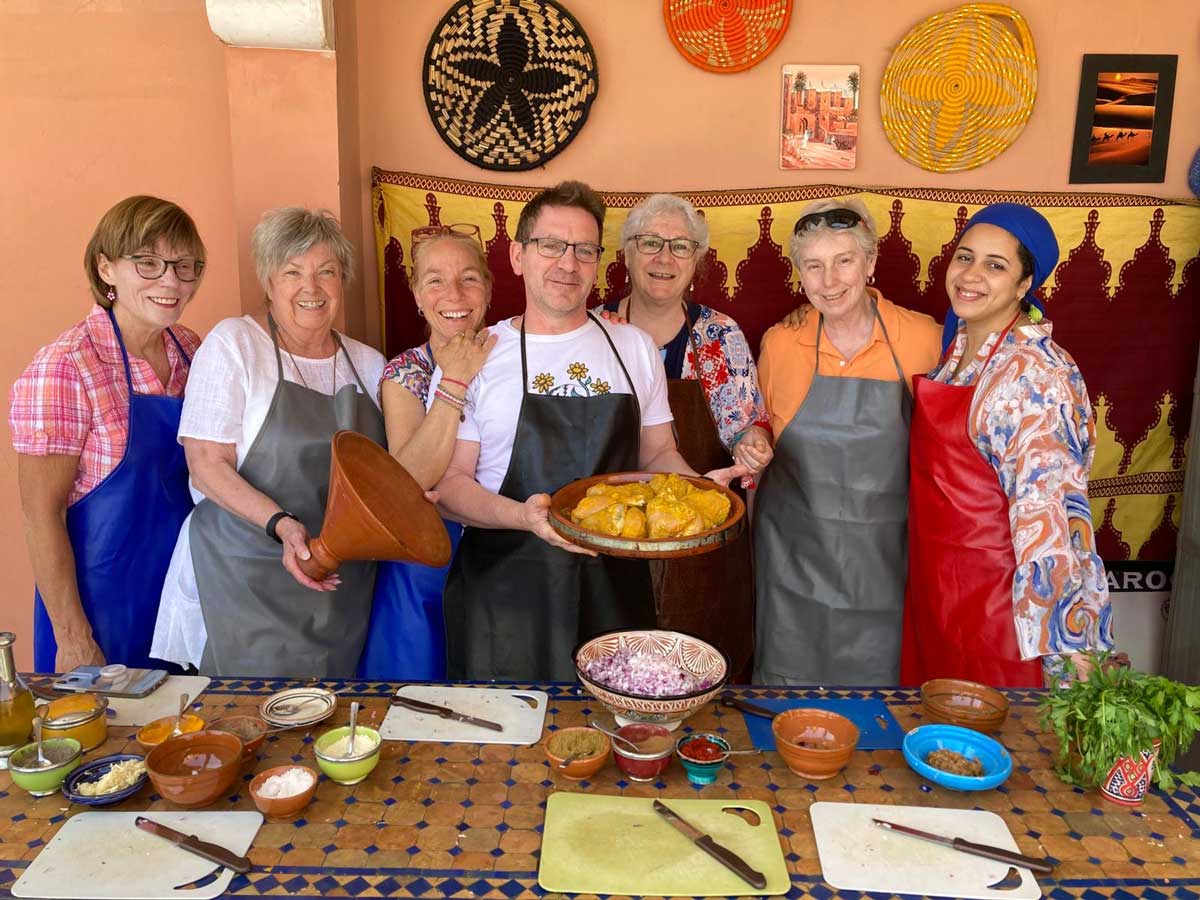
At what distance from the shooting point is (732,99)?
12.6 ft

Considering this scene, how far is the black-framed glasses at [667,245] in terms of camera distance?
3137 millimetres

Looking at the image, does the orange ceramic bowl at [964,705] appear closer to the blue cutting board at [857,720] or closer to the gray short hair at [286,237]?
the blue cutting board at [857,720]

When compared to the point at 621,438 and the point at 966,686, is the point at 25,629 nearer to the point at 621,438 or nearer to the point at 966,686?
the point at 621,438

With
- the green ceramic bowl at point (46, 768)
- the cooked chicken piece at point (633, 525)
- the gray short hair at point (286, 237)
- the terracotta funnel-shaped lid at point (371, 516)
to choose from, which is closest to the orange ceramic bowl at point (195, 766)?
the green ceramic bowl at point (46, 768)

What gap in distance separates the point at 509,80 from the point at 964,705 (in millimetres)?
3028

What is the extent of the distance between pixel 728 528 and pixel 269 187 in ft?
7.78

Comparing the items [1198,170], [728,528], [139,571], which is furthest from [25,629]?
[1198,170]

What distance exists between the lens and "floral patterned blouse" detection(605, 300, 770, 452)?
3189 mm

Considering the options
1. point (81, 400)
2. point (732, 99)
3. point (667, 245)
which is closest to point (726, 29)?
point (732, 99)

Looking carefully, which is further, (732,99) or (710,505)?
(732,99)

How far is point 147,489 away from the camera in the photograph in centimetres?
279

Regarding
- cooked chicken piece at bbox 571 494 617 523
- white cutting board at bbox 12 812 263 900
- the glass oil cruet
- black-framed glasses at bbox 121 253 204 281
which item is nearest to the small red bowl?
cooked chicken piece at bbox 571 494 617 523

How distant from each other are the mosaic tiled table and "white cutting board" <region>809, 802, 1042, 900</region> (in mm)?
26

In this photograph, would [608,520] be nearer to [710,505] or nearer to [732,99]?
[710,505]
